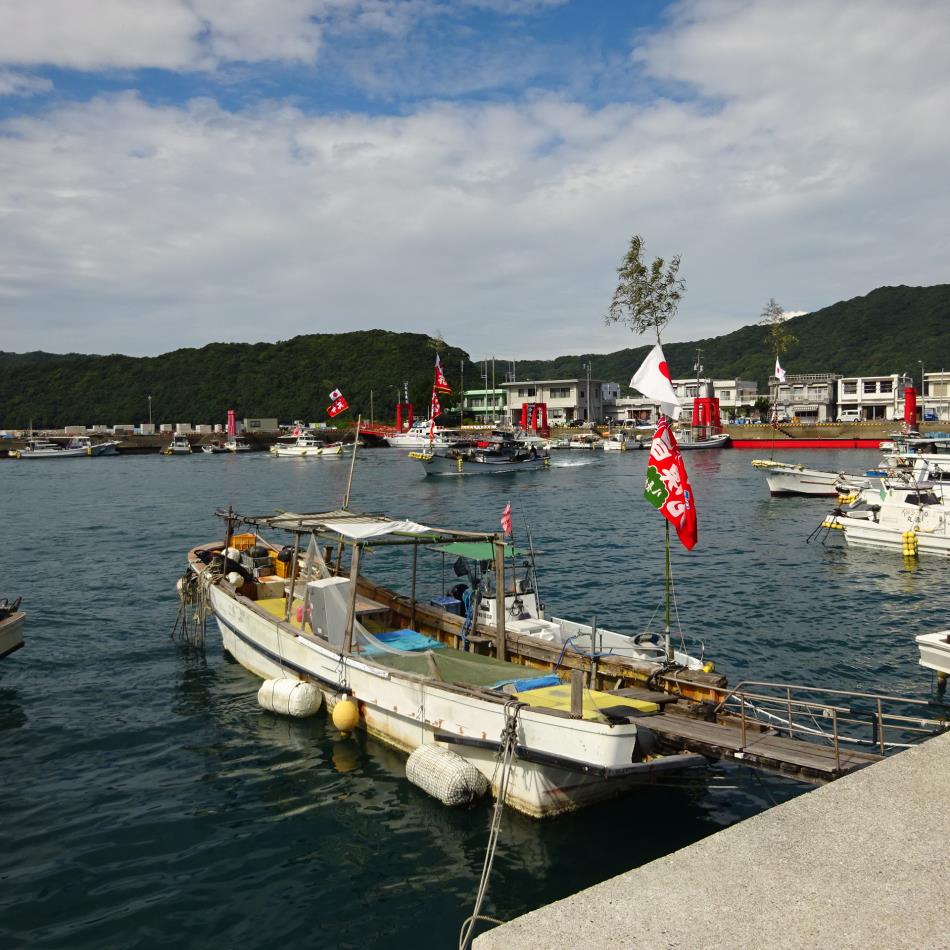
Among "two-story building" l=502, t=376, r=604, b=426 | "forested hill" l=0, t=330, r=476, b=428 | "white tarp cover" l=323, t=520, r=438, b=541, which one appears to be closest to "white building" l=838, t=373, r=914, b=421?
"two-story building" l=502, t=376, r=604, b=426

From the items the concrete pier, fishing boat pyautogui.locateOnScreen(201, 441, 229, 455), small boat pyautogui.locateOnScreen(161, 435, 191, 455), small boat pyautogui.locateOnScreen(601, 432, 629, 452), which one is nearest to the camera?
the concrete pier

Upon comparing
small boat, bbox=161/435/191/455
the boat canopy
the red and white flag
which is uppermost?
the red and white flag

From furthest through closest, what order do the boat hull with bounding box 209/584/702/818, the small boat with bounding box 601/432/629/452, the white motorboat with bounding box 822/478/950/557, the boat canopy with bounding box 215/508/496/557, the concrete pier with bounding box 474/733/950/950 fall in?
the small boat with bounding box 601/432/629/452
the white motorboat with bounding box 822/478/950/557
the boat canopy with bounding box 215/508/496/557
the boat hull with bounding box 209/584/702/818
the concrete pier with bounding box 474/733/950/950

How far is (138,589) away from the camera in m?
29.1

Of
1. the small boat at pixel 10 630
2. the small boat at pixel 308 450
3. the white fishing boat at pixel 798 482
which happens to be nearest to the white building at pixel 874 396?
the white fishing boat at pixel 798 482

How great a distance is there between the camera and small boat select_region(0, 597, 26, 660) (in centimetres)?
1730

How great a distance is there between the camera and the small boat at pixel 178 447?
418 ft

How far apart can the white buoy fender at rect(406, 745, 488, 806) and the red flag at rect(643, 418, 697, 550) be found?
5.87m

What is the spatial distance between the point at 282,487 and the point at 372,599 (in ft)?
169

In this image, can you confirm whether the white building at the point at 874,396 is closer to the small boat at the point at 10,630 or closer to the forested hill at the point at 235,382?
the forested hill at the point at 235,382

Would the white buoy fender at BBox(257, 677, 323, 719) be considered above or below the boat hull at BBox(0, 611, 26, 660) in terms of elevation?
below

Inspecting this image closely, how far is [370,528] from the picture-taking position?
614 inches

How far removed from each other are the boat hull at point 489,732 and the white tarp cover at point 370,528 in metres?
2.37

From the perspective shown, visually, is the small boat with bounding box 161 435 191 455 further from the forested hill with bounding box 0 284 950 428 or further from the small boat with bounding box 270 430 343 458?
the forested hill with bounding box 0 284 950 428
